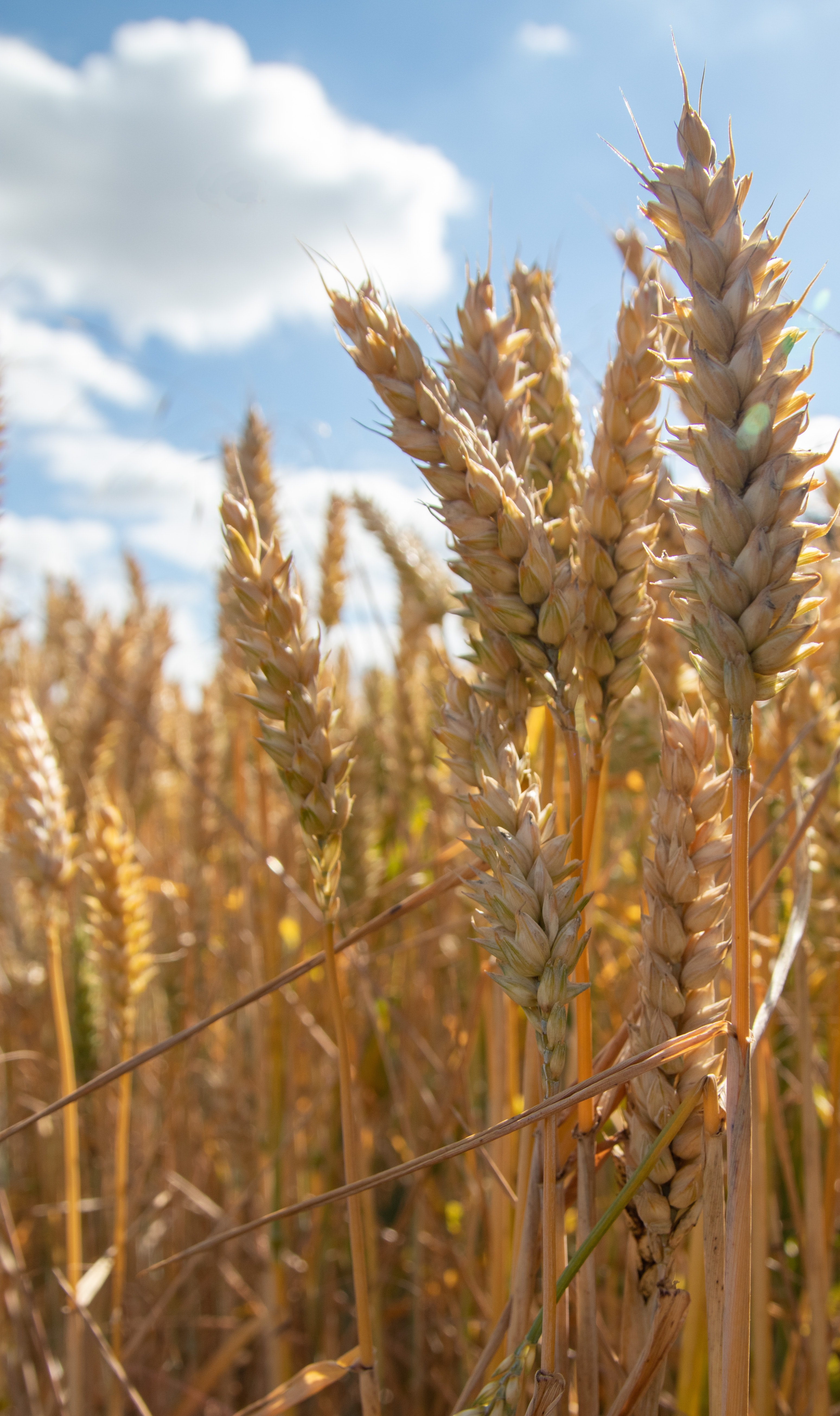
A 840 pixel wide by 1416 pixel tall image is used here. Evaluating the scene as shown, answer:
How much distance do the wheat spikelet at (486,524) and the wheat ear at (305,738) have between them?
6.3 inches

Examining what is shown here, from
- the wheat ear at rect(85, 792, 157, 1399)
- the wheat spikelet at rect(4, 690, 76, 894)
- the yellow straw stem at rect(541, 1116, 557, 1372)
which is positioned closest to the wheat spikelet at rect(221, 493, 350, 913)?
the yellow straw stem at rect(541, 1116, 557, 1372)

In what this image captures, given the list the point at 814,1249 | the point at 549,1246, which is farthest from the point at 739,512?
the point at 814,1249

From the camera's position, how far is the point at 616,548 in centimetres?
78

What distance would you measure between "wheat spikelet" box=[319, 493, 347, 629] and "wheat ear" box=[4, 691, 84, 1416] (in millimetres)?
1039

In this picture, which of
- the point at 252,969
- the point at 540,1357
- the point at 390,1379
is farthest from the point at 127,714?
the point at 540,1357

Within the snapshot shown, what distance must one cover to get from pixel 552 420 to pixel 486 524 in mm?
318

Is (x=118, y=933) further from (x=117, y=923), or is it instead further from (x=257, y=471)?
(x=257, y=471)

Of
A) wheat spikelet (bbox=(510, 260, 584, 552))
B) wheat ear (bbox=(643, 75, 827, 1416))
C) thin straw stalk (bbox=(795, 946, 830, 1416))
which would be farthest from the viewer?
thin straw stalk (bbox=(795, 946, 830, 1416))

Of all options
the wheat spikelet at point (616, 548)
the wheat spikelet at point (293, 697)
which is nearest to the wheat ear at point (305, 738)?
the wheat spikelet at point (293, 697)

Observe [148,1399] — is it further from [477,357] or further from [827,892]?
[477,357]

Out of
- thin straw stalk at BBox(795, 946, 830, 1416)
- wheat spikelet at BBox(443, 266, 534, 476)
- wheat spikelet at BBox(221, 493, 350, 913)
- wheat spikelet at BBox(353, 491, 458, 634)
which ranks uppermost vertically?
wheat spikelet at BBox(353, 491, 458, 634)

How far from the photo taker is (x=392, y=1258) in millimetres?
1942

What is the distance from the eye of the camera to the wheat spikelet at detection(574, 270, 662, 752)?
76 cm

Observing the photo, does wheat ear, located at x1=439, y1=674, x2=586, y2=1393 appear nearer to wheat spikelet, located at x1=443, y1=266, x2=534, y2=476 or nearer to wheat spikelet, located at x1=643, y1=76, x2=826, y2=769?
wheat spikelet, located at x1=643, y1=76, x2=826, y2=769
